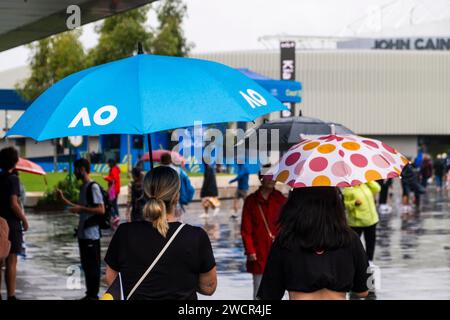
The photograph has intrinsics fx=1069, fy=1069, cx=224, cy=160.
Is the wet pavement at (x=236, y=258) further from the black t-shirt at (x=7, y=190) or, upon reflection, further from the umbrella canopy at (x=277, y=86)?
the umbrella canopy at (x=277, y=86)

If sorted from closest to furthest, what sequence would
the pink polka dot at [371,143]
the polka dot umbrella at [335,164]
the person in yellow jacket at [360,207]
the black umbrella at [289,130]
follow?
the polka dot umbrella at [335,164]
the pink polka dot at [371,143]
the black umbrella at [289,130]
the person in yellow jacket at [360,207]

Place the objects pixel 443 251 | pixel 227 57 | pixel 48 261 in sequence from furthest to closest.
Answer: pixel 227 57 < pixel 443 251 < pixel 48 261

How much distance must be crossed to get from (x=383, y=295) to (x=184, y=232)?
7.36m

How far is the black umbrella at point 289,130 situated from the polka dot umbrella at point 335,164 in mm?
2571

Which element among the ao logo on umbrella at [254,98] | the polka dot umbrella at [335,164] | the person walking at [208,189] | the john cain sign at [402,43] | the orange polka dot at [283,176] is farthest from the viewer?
the john cain sign at [402,43]

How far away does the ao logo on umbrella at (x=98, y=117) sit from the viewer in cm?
596

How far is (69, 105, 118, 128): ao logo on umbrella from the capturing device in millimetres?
5957

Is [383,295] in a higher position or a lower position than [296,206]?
lower

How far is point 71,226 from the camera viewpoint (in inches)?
993

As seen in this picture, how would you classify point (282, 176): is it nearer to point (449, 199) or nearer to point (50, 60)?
point (449, 199)

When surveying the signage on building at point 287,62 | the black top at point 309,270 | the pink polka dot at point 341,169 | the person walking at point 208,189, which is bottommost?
the person walking at point 208,189

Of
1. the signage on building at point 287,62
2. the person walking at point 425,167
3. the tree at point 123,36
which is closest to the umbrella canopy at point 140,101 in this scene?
the person walking at point 425,167

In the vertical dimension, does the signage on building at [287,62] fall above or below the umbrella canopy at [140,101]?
above
